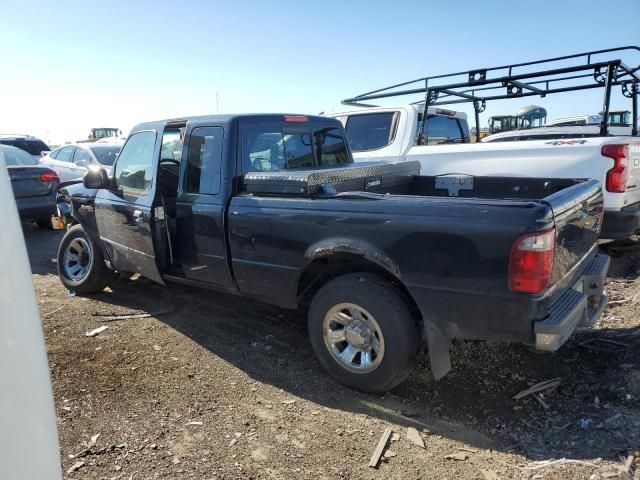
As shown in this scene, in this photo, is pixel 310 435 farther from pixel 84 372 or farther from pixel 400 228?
pixel 84 372

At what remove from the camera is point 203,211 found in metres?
4.07

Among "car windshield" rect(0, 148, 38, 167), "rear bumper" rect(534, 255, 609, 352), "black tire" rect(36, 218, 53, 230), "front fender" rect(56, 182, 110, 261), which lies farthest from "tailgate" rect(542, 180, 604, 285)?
"black tire" rect(36, 218, 53, 230)

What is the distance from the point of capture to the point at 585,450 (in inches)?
108

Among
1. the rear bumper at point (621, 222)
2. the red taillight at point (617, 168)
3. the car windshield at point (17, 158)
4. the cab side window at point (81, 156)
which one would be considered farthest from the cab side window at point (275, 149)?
the cab side window at point (81, 156)

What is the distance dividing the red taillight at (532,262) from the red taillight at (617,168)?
305cm

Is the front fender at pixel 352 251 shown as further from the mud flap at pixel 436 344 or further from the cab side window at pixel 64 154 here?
the cab side window at pixel 64 154

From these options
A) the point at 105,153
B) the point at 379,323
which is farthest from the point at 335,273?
the point at 105,153

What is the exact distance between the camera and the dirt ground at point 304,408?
2.72 meters

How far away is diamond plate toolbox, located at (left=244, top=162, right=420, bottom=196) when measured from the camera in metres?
3.52

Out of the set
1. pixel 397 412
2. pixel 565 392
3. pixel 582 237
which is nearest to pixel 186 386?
pixel 397 412

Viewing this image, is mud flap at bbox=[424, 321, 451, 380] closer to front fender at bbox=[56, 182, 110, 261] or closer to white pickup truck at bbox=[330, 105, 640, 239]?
white pickup truck at bbox=[330, 105, 640, 239]

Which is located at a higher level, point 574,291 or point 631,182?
point 631,182

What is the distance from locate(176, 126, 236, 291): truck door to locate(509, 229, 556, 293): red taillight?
2226mm

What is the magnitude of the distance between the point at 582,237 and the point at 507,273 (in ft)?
3.46
